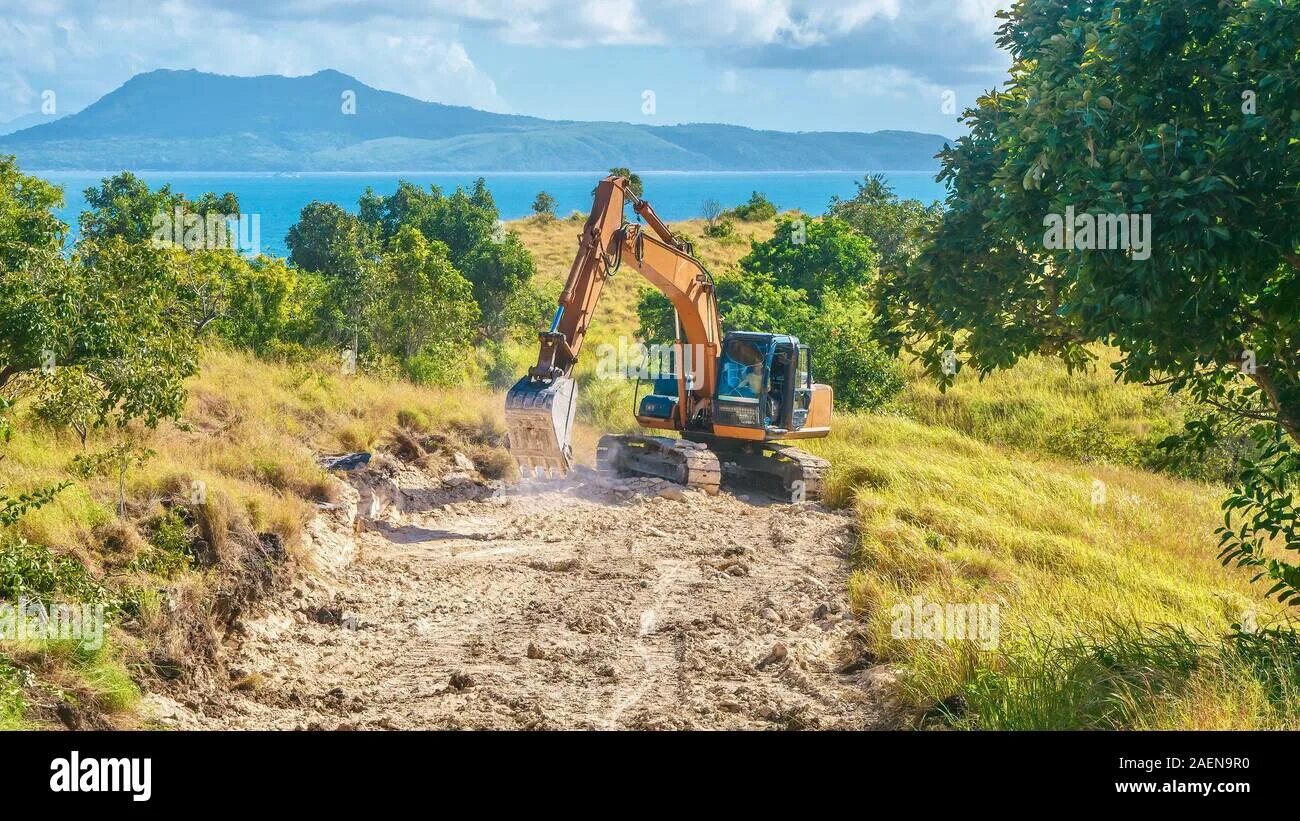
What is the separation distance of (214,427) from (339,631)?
5.92 metres

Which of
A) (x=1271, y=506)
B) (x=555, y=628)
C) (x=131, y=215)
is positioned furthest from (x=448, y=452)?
(x=131, y=215)

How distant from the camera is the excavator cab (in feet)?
69.9

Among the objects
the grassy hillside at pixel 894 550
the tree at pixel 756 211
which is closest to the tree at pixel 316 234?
the grassy hillside at pixel 894 550

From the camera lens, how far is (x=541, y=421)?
16.2 meters

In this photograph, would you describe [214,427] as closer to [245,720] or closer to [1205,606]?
[245,720]

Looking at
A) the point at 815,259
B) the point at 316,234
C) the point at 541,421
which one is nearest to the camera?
the point at 541,421

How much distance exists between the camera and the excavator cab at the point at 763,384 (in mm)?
21312

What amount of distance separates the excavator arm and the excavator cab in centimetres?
34

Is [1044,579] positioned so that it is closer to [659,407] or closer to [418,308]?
[659,407]

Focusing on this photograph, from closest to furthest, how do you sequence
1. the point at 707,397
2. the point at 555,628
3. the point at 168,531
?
the point at 168,531 → the point at 555,628 → the point at 707,397

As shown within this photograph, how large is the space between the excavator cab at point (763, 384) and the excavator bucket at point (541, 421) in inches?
207

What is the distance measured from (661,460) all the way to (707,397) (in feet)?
5.16

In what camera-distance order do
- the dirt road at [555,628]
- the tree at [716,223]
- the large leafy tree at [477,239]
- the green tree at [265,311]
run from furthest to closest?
the tree at [716,223], the large leafy tree at [477,239], the green tree at [265,311], the dirt road at [555,628]

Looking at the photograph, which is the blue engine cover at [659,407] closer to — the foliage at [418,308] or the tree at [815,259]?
the foliage at [418,308]
